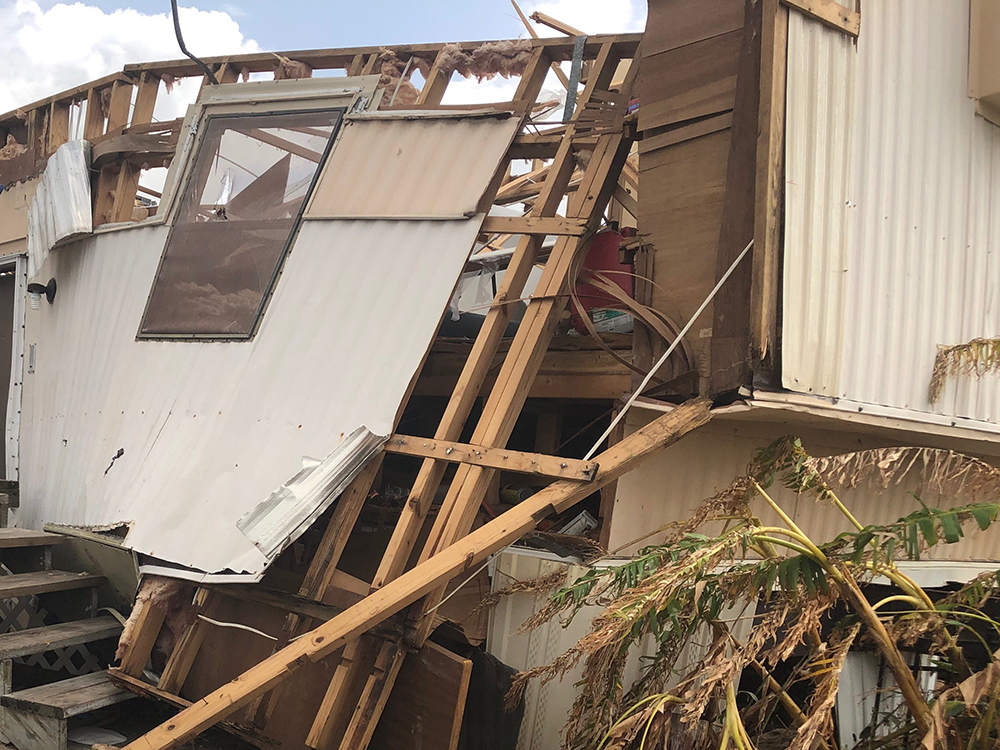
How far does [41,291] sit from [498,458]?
4784 millimetres

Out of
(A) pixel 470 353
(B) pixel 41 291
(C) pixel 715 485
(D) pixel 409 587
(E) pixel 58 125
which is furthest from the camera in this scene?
(E) pixel 58 125

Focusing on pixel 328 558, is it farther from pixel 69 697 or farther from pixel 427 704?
pixel 69 697

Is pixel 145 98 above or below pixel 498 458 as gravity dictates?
above

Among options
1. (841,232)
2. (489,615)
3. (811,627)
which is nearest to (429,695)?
(489,615)

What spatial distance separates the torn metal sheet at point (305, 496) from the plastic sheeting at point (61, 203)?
346 cm

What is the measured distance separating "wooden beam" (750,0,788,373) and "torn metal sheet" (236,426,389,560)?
2024 millimetres

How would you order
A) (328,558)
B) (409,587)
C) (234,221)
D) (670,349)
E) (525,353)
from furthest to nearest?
(234,221)
(525,353)
(328,558)
(670,349)
(409,587)

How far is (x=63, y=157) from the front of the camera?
6676mm

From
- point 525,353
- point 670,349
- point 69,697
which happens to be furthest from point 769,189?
point 69,697

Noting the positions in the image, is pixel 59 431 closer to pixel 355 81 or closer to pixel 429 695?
pixel 355 81

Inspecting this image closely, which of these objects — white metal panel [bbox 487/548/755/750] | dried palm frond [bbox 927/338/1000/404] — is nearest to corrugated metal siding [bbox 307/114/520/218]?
white metal panel [bbox 487/548/755/750]

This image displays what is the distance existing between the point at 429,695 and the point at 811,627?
195 cm

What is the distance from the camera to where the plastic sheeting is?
6438mm

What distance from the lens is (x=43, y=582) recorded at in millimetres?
5246
